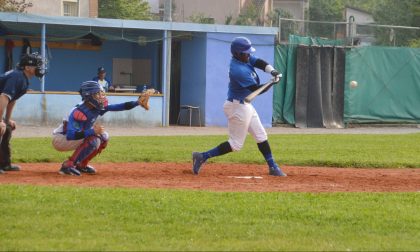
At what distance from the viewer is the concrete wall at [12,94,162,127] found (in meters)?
25.8

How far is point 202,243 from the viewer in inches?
309

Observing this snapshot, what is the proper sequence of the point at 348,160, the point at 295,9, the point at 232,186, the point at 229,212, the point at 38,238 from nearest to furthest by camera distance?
1. the point at 38,238
2. the point at 229,212
3. the point at 232,186
4. the point at 348,160
5. the point at 295,9

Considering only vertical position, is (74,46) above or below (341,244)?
above

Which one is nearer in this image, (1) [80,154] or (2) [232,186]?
(2) [232,186]

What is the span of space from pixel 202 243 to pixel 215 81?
20.2m

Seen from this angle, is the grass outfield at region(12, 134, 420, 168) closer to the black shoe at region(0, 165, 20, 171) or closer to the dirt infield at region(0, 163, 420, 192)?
the dirt infield at region(0, 163, 420, 192)

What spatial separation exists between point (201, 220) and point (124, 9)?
138ft

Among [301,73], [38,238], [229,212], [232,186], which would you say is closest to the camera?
[38,238]

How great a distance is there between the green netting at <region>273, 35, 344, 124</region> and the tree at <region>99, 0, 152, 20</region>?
21605 millimetres

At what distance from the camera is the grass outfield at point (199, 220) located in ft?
25.7

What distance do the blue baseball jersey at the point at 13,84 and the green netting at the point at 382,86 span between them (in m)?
18.3

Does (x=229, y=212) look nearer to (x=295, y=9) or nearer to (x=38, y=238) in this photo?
(x=38, y=238)

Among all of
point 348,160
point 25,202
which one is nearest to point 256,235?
point 25,202

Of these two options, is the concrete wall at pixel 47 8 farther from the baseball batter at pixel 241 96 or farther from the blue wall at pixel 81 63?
the baseball batter at pixel 241 96
